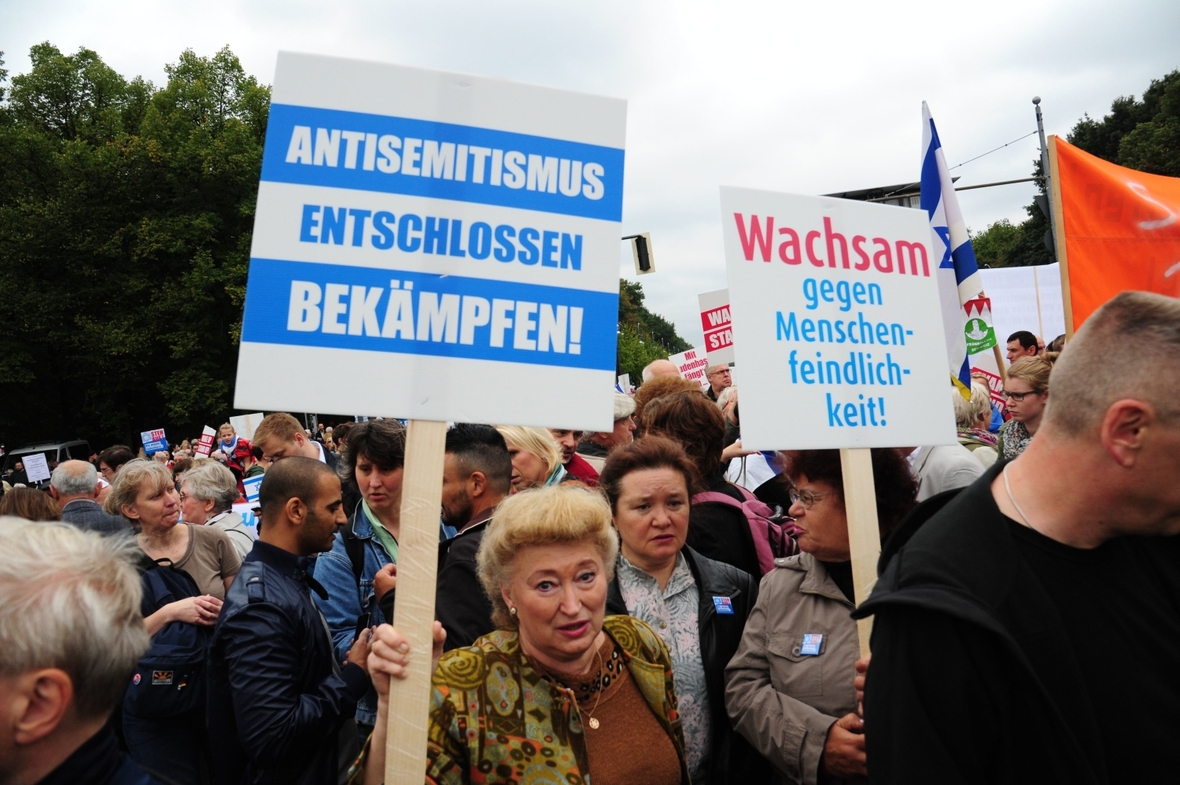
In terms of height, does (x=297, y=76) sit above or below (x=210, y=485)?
above

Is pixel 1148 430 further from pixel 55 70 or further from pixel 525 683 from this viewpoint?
pixel 55 70

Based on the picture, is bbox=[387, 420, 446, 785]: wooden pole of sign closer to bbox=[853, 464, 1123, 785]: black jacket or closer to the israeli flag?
bbox=[853, 464, 1123, 785]: black jacket

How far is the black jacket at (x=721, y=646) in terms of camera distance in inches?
117

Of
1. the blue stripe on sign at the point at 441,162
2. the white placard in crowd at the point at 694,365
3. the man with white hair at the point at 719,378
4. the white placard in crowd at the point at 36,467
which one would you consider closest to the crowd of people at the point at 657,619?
the blue stripe on sign at the point at 441,162

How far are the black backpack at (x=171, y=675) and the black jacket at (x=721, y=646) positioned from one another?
Answer: 1.91 meters

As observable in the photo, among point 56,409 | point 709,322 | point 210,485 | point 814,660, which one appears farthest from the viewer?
point 56,409

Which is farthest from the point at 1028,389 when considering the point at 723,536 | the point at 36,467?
the point at 36,467

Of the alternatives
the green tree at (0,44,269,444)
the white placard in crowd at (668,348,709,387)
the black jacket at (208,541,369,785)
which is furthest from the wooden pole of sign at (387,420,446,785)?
the green tree at (0,44,269,444)

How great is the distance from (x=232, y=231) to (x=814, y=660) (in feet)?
122

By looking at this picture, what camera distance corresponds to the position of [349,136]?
2359 millimetres

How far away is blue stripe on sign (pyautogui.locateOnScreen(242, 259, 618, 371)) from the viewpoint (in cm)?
228

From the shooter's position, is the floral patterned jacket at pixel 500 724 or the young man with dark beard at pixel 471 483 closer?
the floral patterned jacket at pixel 500 724

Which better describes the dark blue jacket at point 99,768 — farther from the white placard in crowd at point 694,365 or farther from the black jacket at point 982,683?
the white placard in crowd at point 694,365

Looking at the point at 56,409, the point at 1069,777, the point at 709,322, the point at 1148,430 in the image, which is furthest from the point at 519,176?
the point at 56,409
